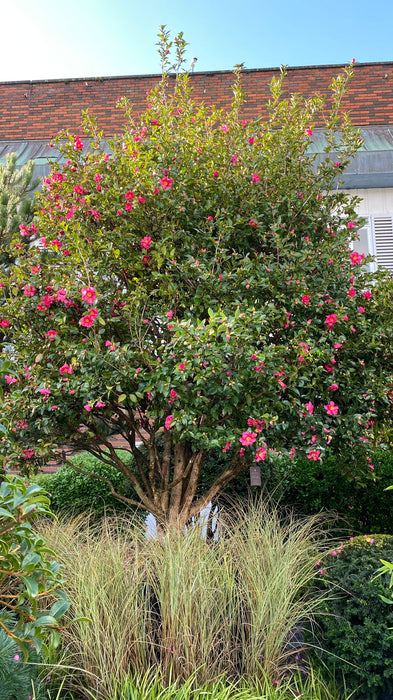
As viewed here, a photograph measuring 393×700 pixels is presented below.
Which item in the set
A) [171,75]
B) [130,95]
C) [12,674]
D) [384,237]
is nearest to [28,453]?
[12,674]

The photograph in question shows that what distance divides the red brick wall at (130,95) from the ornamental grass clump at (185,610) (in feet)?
32.7

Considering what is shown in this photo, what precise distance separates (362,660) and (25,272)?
134 inches

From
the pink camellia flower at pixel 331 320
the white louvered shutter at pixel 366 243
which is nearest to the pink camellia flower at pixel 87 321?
the pink camellia flower at pixel 331 320

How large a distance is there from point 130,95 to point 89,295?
30.7 ft

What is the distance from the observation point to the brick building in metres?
10.1

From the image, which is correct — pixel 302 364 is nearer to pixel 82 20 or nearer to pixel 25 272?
pixel 25 272

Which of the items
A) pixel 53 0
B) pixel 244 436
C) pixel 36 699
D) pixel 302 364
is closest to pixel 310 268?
pixel 302 364

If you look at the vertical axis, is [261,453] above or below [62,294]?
below

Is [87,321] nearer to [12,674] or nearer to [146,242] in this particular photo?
[146,242]

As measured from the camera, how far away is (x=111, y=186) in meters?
4.22

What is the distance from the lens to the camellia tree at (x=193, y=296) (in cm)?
372

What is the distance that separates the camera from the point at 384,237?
10.0 m

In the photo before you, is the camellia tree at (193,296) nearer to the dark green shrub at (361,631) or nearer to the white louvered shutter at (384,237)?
the dark green shrub at (361,631)

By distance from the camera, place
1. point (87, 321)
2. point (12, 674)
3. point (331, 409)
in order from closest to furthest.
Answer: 1. point (12, 674)
2. point (87, 321)
3. point (331, 409)
